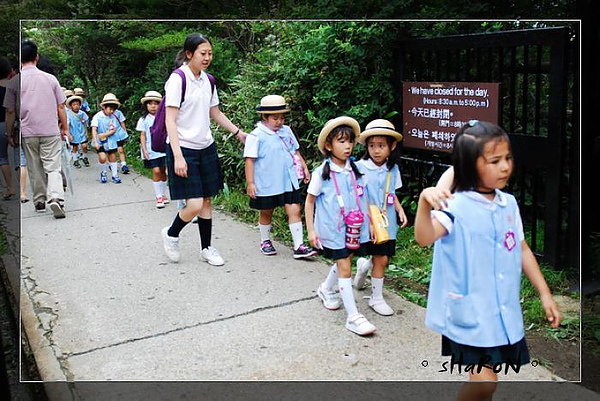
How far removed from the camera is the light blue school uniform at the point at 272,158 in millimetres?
2334

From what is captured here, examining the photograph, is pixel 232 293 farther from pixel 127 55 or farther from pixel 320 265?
pixel 127 55

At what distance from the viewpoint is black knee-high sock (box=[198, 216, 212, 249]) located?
2496 mm

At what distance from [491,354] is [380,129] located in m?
0.80

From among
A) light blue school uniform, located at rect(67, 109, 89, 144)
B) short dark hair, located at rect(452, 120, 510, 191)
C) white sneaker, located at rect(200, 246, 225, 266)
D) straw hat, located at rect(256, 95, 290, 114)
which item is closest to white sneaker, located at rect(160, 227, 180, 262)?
white sneaker, located at rect(200, 246, 225, 266)

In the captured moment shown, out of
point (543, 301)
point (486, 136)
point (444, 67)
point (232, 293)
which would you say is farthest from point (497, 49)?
point (232, 293)

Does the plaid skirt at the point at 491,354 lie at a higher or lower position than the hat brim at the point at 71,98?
lower

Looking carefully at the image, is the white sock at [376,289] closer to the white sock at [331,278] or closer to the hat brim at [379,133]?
the white sock at [331,278]

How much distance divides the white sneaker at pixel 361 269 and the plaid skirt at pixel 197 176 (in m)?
0.61

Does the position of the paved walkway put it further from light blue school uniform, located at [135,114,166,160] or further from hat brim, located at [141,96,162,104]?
hat brim, located at [141,96,162,104]

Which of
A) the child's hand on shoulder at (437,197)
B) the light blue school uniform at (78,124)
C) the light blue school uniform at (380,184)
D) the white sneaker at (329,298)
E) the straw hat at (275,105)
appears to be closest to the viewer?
the child's hand on shoulder at (437,197)

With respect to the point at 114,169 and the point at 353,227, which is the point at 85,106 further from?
the point at 353,227

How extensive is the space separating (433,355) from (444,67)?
3.18ft

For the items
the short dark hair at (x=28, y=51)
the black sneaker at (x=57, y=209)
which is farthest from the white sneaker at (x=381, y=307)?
the short dark hair at (x=28, y=51)

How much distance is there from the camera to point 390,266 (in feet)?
7.70
